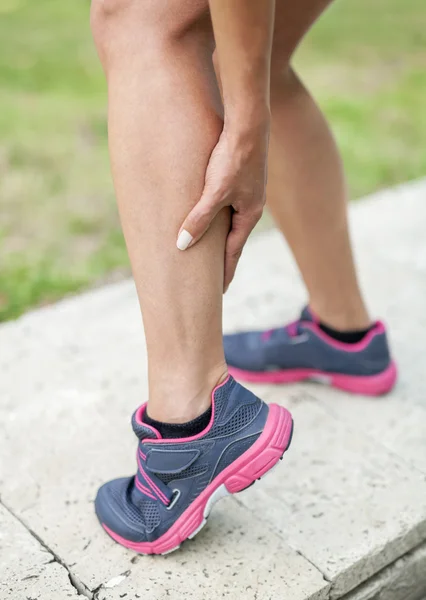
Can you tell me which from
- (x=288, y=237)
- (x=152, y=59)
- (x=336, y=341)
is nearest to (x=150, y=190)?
(x=152, y=59)

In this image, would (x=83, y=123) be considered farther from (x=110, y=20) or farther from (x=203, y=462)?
(x=203, y=462)

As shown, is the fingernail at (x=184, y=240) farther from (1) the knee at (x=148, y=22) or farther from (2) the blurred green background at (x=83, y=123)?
(2) the blurred green background at (x=83, y=123)

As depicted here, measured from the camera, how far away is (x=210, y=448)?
1345mm

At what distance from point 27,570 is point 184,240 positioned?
606mm

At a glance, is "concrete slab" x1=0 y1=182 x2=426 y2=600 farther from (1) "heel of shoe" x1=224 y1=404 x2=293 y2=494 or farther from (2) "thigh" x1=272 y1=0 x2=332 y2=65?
(2) "thigh" x1=272 y1=0 x2=332 y2=65

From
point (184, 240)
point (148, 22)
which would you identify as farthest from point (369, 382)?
point (148, 22)

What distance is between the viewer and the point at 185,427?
1345 mm

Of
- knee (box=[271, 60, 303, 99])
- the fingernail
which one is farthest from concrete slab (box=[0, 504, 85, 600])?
knee (box=[271, 60, 303, 99])

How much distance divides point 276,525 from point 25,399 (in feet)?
2.13

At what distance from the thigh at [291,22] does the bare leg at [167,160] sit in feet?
0.91

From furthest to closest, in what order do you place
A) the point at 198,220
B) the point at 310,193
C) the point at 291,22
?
1. the point at 310,193
2. the point at 291,22
3. the point at 198,220

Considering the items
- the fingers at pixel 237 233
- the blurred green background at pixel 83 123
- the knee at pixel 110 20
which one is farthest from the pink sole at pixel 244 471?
the blurred green background at pixel 83 123

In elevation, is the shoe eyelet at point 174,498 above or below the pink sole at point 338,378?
above

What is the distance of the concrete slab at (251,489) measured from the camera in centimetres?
141
